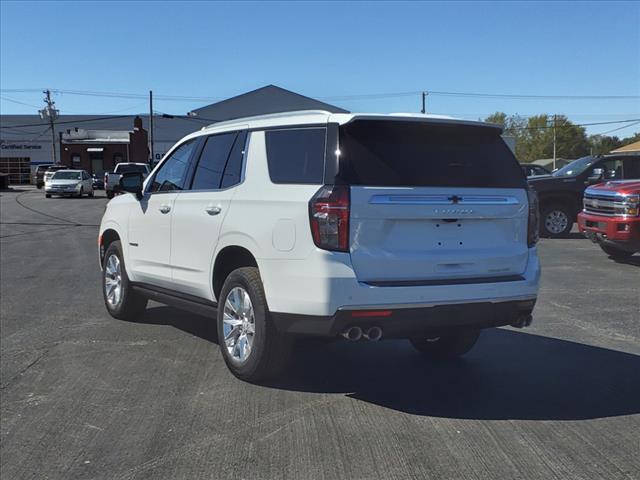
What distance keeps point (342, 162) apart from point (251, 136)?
1.18 meters

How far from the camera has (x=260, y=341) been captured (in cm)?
468

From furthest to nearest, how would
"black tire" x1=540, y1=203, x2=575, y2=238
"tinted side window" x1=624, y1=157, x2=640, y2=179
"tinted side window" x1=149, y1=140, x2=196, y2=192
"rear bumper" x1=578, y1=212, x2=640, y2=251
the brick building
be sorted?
1. the brick building
2. "black tire" x1=540, y1=203, x2=575, y2=238
3. "tinted side window" x1=624, y1=157, x2=640, y2=179
4. "rear bumper" x1=578, y1=212, x2=640, y2=251
5. "tinted side window" x1=149, y1=140, x2=196, y2=192

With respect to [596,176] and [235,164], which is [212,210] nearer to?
[235,164]

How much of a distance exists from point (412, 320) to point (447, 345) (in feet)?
5.20

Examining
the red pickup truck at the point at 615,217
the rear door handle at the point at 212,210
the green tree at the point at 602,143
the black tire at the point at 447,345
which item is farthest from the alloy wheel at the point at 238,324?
the green tree at the point at 602,143

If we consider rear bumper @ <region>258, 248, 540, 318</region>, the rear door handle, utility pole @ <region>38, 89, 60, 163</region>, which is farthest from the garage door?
rear bumper @ <region>258, 248, 540, 318</region>

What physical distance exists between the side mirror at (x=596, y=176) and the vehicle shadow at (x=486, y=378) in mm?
10088

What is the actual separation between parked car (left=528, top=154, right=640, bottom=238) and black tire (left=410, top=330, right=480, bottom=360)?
10282 mm

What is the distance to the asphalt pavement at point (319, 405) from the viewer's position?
12.1ft

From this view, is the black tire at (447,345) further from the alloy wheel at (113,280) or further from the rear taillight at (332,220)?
the alloy wheel at (113,280)

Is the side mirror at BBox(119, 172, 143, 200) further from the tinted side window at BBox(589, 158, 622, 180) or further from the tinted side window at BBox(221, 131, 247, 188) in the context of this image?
the tinted side window at BBox(589, 158, 622, 180)

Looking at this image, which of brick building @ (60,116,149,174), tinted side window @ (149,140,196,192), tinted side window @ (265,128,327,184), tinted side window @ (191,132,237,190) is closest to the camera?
tinted side window @ (265,128,327,184)

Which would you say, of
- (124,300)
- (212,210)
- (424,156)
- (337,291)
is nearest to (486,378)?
(337,291)

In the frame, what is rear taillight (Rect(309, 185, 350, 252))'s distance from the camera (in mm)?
4168
